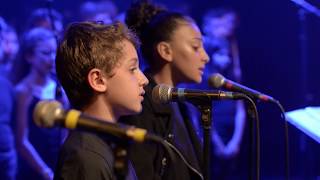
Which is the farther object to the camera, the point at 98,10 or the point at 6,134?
the point at 98,10

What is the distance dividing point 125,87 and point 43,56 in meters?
2.12

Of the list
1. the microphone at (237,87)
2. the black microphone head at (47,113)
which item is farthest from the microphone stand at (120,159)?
the microphone at (237,87)

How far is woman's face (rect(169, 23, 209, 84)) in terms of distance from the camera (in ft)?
6.88

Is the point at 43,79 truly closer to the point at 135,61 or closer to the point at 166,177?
the point at 166,177

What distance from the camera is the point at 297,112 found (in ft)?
5.59

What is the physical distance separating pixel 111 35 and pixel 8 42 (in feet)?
6.75

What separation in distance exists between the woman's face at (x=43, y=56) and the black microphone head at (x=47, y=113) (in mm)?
2566

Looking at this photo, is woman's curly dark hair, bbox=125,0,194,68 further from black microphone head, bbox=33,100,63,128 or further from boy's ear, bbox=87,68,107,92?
black microphone head, bbox=33,100,63,128

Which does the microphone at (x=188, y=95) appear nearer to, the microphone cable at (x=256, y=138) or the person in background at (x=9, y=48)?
the microphone cable at (x=256, y=138)

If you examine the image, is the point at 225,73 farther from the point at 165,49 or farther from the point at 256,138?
the point at 256,138

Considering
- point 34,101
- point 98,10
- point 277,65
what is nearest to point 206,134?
point 34,101

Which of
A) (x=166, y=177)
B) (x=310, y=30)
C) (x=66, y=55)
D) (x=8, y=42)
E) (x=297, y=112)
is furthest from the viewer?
(x=310, y=30)

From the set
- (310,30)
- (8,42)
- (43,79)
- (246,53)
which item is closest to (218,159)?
(246,53)

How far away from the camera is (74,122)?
850mm
